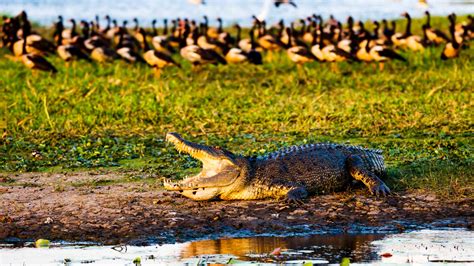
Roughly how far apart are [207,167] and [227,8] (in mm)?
30992

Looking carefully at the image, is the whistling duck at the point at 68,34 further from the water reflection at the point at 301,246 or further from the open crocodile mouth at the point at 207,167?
the water reflection at the point at 301,246

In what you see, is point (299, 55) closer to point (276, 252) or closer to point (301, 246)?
point (301, 246)

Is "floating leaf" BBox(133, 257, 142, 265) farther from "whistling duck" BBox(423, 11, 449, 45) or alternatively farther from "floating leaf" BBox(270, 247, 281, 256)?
"whistling duck" BBox(423, 11, 449, 45)

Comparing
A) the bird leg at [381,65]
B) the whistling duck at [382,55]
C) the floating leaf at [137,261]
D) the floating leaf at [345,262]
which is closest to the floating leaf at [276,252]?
the floating leaf at [345,262]

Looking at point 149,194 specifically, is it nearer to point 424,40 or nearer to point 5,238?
point 5,238

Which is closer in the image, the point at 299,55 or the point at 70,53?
the point at 299,55

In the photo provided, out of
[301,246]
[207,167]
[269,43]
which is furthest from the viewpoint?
[269,43]

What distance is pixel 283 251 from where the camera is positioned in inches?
276

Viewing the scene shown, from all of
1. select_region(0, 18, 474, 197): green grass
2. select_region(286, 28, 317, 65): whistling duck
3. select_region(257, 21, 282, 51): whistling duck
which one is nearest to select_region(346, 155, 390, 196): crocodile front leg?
select_region(0, 18, 474, 197): green grass

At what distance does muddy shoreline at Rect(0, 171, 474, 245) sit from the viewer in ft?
25.1

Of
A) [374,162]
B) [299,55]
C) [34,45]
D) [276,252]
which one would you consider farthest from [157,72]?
[276,252]

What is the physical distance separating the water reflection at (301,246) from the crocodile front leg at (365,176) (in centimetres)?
116

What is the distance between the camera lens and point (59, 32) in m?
25.2

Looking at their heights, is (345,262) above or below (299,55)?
above
